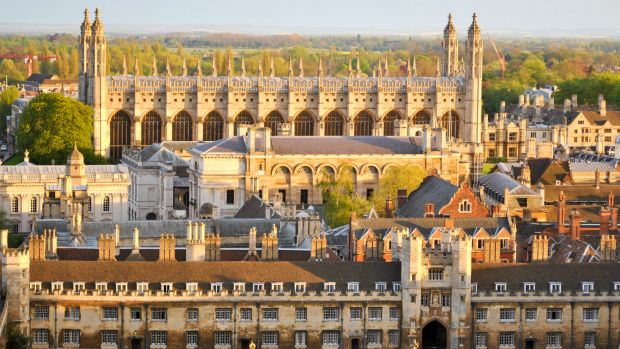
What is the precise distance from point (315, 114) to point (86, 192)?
41420 millimetres

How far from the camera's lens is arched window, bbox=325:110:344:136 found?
15638 cm

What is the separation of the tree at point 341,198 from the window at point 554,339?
31272 millimetres

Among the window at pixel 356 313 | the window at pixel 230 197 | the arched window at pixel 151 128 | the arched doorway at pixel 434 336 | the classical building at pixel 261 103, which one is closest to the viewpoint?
the window at pixel 356 313

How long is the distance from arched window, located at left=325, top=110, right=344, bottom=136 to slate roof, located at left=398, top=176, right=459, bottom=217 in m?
43.4

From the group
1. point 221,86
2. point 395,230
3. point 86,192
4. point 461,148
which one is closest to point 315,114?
point 221,86

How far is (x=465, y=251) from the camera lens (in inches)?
3172

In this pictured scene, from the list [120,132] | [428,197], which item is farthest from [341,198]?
[120,132]

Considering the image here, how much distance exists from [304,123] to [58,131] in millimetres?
19849

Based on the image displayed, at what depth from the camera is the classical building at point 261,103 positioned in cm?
15125

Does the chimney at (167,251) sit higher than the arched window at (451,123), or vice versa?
the arched window at (451,123)

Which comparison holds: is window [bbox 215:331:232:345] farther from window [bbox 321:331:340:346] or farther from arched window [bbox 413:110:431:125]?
arched window [bbox 413:110:431:125]

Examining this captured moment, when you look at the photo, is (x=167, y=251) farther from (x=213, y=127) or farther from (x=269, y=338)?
(x=213, y=127)

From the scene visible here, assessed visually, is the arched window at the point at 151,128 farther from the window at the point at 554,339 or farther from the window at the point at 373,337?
the window at the point at 554,339

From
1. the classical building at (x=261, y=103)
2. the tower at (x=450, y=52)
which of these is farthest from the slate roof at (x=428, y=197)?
the tower at (x=450, y=52)
